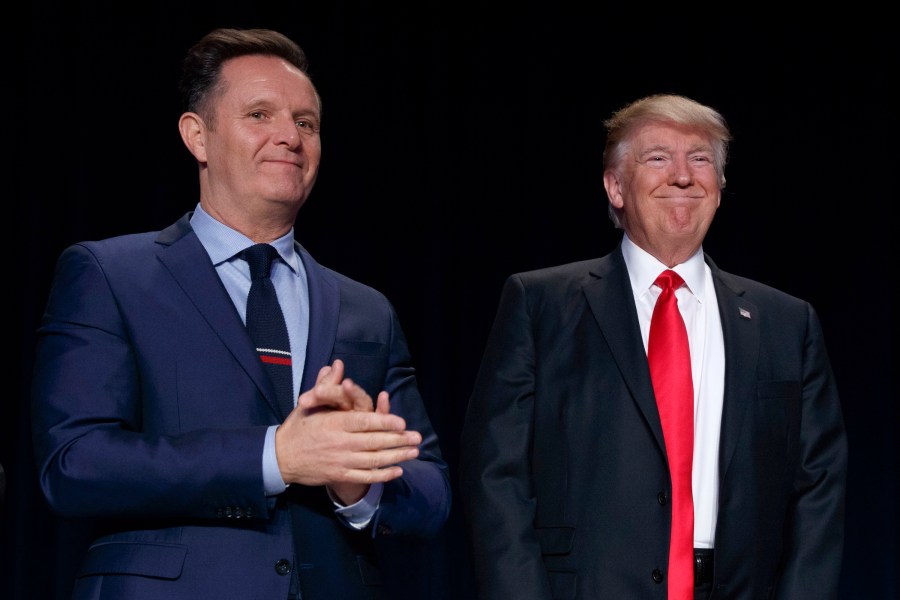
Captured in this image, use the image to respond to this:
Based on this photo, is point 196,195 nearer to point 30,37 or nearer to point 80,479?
point 30,37

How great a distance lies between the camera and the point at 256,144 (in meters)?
2.05

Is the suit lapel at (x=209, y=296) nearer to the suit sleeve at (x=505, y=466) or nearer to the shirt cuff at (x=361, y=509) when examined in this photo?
the shirt cuff at (x=361, y=509)

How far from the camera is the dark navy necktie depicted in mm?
1880

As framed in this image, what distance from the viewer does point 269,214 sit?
2059mm

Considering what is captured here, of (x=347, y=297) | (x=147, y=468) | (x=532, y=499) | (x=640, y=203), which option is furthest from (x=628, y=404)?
(x=147, y=468)

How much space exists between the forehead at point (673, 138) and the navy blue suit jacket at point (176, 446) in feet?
3.07

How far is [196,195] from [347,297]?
2080mm

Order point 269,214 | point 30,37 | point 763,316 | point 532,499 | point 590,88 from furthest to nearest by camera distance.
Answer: point 590,88
point 30,37
point 763,316
point 532,499
point 269,214

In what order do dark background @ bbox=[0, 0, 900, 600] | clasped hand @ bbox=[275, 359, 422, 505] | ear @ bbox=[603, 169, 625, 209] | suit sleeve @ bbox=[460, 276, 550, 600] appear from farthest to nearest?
dark background @ bbox=[0, 0, 900, 600], ear @ bbox=[603, 169, 625, 209], suit sleeve @ bbox=[460, 276, 550, 600], clasped hand @ bbox=[275, 359, 422, 505]

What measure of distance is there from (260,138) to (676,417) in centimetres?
96

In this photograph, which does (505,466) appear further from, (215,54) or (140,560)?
(215,54)

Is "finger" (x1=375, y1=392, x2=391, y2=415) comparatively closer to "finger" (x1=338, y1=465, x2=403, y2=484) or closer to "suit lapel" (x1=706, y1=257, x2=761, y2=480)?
"finger" (x1=338, y1=465, x2=403, y2=484)

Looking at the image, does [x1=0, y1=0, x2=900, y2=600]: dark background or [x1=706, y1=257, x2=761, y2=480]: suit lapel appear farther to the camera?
[x1=0, y1=0, x2=900, y2=600]: dark background

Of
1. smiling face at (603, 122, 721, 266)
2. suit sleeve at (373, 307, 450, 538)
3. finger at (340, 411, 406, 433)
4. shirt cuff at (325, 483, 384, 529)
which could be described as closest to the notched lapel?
smiling face at (603, 122, 721, 266)
